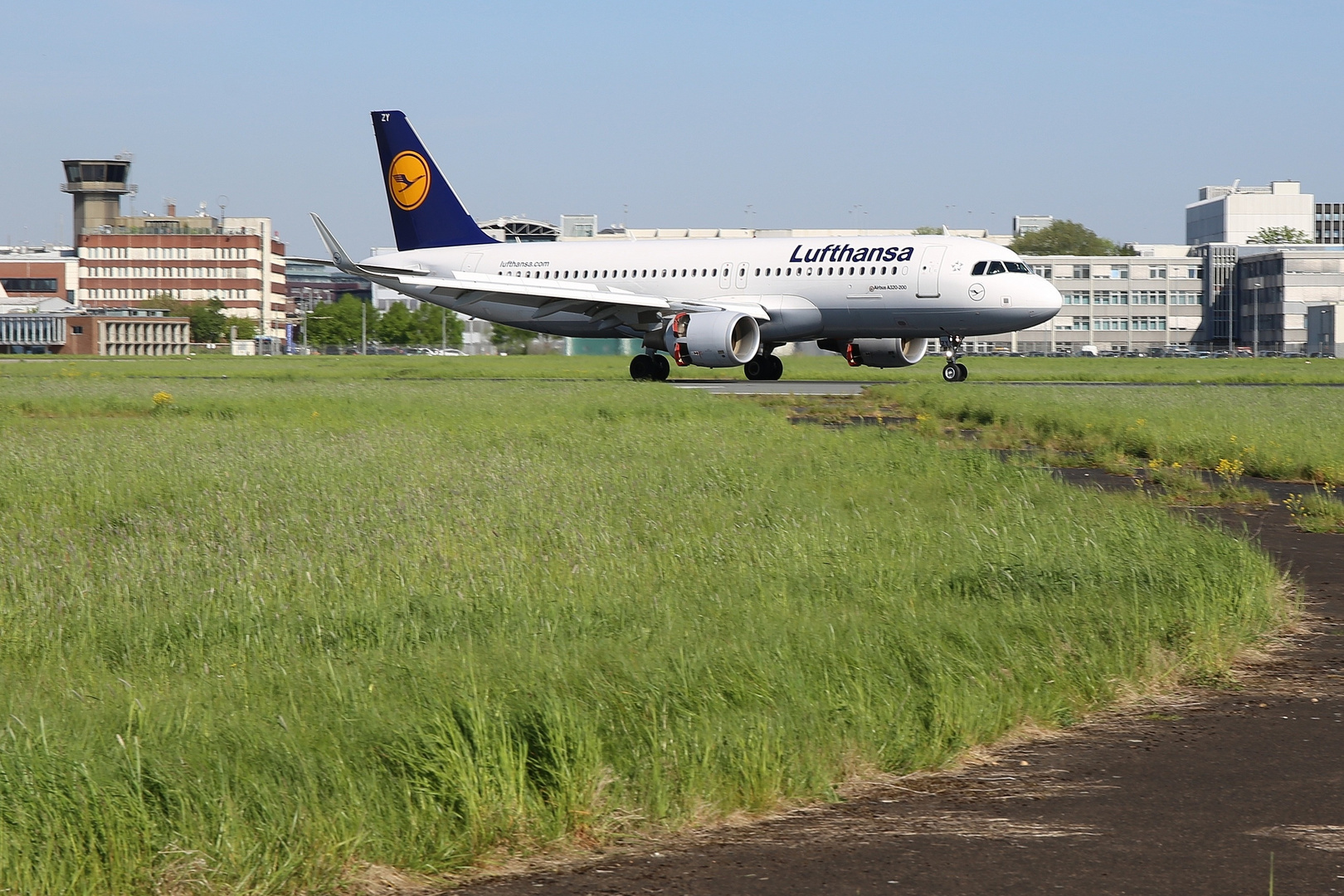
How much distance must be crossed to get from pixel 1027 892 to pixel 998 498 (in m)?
8.12

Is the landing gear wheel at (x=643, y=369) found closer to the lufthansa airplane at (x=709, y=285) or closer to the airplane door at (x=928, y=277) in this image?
the lufthansa airplane at (x=709, y=285)

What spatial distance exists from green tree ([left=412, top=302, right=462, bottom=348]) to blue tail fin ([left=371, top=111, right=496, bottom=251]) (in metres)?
97.3

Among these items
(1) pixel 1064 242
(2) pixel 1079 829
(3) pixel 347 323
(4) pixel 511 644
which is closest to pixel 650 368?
(4) pixel 511 644

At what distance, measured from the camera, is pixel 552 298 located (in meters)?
37.2

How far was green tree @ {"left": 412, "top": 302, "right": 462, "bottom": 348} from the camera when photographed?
144m

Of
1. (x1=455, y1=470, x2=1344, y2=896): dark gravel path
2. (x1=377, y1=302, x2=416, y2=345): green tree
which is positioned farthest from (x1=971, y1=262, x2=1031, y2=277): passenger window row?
(x1=377, y1=302, x2=416, y2=345): green tree

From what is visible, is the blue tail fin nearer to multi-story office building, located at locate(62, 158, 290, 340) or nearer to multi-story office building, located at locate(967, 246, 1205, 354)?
multi-story office building, located at locate(967, 246, 1205, 354)

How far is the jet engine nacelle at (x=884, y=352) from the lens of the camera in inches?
1522

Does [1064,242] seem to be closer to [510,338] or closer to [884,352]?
[510,338]

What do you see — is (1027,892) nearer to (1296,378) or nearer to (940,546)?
(940,546)

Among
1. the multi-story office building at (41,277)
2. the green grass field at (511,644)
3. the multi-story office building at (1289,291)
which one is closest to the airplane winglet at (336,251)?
the green grass field at (511,644)

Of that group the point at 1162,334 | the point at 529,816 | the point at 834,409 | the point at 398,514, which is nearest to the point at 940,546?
the point at 398,514

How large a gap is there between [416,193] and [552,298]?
8.90 m

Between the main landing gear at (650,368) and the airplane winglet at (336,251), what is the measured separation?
27.3 feet
